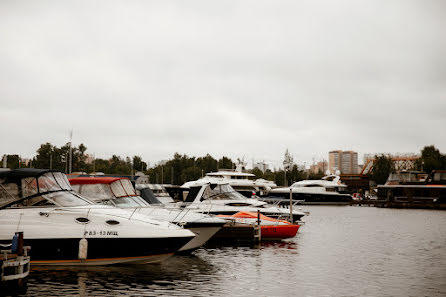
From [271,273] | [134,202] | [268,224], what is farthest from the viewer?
[268,224]

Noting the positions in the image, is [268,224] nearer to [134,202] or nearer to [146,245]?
[134,202]

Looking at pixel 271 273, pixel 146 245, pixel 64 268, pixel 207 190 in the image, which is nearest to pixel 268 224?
pixel 207 190

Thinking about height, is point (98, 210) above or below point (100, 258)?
above

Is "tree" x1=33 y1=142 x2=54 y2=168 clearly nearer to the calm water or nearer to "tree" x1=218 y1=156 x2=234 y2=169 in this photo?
"tree" x1=218 y1=156 x2=234 y2=169

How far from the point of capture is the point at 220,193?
31.0m

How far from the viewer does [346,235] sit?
95.4ft

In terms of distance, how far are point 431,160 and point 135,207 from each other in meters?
116

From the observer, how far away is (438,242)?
26375 millimetres

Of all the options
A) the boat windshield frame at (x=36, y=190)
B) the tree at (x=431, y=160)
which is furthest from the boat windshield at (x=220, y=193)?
the tree at (x=431, y=160)

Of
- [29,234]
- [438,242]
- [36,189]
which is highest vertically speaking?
[36,189]

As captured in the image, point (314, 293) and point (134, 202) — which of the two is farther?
point (134, 202)

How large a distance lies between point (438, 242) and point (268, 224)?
32.6ft

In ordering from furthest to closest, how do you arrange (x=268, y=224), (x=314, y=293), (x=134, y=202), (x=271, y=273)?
1. (x=268, y=224)
2. (x=134, y=202)
3. (x=271, y=273)
4. (x=314, y=293)

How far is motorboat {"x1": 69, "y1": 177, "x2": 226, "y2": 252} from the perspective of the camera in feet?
64.8
